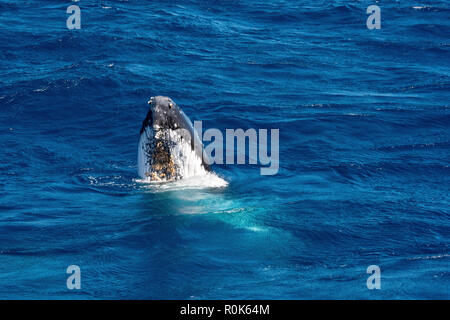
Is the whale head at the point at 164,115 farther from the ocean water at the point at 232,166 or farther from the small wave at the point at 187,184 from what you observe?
the ocean water at the point at 232,166

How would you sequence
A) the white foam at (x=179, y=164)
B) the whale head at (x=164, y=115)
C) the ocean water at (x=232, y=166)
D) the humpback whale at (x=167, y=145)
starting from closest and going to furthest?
1. the ocean water at (x=232, y=166)
2. the whale head at (x=164, y=115)
3. the humpback whale at (x=167, y=145)
4. the white foam at (x=179, y=164)

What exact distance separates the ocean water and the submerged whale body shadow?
1.75ft

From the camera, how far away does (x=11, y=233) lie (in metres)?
20.5

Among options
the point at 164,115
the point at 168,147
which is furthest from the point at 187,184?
the point at 164,115

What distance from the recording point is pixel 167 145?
73.1 ft

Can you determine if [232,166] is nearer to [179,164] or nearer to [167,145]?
[179,164]

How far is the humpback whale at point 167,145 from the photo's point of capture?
22031 mm

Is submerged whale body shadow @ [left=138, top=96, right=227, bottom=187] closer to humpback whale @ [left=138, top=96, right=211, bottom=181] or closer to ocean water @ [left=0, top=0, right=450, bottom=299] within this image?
humpback whale @ [left=138, top=96, right=211, bottom=181]

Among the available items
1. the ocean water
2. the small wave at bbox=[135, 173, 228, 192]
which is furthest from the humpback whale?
the ocean water

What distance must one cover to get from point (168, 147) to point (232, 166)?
421 cm

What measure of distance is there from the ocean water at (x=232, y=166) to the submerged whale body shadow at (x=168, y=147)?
53 centimetres

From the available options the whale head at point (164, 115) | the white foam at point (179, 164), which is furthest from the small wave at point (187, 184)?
the whale head at point (164, 115)

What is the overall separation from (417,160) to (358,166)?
217 cm

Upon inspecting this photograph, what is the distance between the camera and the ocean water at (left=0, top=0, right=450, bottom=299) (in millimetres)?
18469
